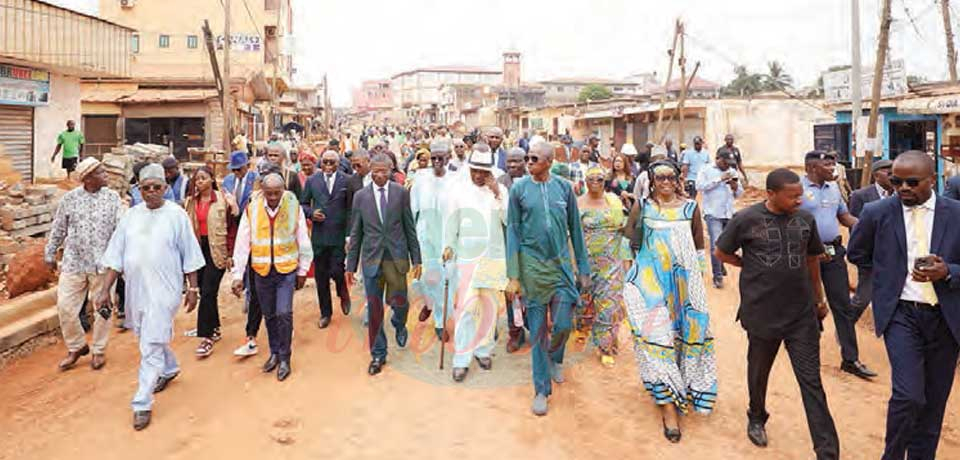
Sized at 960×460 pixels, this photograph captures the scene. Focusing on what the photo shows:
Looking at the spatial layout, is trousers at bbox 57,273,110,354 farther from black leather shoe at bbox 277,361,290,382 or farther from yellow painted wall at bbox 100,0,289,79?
yellow painted wall at bbox 100,0,289,79

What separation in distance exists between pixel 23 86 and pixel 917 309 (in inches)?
660

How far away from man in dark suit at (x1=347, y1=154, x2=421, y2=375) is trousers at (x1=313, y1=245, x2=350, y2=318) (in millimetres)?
1022

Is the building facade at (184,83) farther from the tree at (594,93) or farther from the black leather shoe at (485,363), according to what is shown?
the tree at (594,93)

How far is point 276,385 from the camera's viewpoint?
17.3 feet

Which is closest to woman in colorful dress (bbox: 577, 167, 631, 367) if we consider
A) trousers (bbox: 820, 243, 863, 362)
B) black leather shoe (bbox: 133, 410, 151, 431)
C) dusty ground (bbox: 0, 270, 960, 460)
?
dusty ground (bbox: 0, 270, 960, 460)

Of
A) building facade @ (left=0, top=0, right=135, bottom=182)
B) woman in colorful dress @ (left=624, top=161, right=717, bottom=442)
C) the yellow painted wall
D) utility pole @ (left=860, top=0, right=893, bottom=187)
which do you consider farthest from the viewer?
the yellow painted wall

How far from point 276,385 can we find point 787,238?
3.88 metres

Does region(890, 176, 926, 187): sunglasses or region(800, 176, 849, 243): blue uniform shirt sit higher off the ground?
region(890, 176, 926, 187): sunglasses

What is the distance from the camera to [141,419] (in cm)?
459

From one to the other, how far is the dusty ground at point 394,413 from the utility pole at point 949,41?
45.1 feet

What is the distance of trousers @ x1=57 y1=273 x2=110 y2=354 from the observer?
5535mm

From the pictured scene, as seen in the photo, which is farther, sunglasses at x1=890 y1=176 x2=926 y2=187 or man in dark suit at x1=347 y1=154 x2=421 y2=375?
man in dark suit at x1=347 y1=154 x2=421 y2=375

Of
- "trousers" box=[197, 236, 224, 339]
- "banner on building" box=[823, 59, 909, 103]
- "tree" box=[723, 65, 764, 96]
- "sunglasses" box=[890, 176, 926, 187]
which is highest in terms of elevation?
"tree" box=[723, 65, 764, 96]

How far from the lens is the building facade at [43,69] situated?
1363 centimetres
